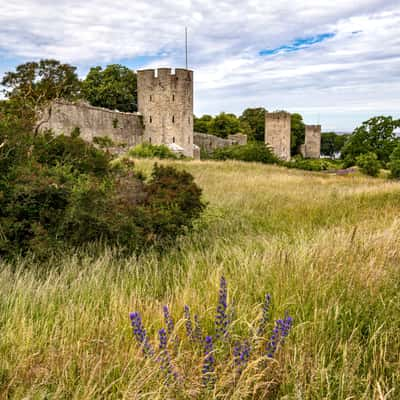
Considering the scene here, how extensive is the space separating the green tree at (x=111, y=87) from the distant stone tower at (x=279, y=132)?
1629 cm

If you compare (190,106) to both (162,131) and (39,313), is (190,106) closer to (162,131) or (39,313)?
(162,131)

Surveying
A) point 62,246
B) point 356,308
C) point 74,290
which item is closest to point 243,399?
point 356,308

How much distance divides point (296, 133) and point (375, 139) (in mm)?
22780

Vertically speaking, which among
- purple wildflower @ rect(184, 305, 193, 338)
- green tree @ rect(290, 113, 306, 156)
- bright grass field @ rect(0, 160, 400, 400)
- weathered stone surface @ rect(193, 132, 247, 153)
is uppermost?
green tree @ rect(290, 113, 306, 156)

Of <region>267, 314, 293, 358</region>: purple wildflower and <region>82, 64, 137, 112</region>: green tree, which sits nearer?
<region>267, 314, 293, 358</region>: purple wildflower

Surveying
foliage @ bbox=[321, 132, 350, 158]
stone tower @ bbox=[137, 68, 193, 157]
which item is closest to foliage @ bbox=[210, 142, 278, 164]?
stone tower @ bbox=[137, 68, 193, 157]

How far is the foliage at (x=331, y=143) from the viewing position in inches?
3492

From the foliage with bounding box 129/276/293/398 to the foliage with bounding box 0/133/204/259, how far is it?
2310mm

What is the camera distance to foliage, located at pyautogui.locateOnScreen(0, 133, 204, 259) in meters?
4.29

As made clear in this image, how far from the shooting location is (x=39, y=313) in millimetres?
2754

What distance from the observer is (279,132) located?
44.8 m

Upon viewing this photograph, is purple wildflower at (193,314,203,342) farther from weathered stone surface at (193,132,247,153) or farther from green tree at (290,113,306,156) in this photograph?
green tree at (290,113,306,156)

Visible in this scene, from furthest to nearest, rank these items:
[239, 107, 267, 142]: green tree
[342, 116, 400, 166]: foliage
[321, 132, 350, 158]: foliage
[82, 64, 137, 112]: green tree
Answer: [321, 132, 350, 158]: foliage
[239, 107, 267, 142]: green tree
[342, 116, 400, 166]: foliage
[82, 64, 137, 112]: green tree

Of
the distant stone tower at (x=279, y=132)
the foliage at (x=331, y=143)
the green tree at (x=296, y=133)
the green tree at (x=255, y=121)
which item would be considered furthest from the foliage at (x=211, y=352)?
the foliage at (x=331, y=143)
